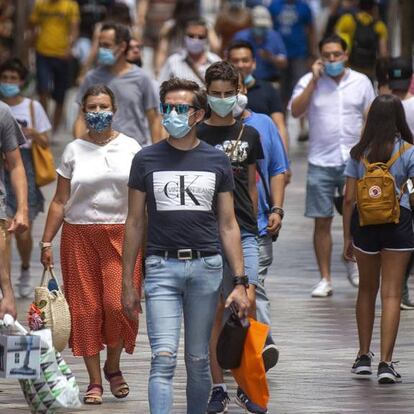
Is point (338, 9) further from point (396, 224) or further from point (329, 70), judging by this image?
point (396, 224)

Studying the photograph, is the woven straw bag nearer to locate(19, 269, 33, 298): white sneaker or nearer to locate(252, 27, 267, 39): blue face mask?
locate(19, 269, 33, 298): white sneaker

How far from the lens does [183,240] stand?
343 inches

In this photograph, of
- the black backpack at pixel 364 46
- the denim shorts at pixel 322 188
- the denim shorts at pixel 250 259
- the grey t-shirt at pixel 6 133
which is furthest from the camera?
the black backpack at pixel 364 46

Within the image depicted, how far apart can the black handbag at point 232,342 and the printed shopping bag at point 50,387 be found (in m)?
0.80

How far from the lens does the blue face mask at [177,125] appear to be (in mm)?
8773

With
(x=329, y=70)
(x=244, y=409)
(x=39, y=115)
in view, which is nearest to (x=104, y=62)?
(x=39, y=115)

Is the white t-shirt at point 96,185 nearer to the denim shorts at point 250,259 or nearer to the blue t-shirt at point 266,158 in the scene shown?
the denim shorts at point 250,259

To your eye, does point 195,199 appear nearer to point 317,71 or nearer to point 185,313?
point 185,313

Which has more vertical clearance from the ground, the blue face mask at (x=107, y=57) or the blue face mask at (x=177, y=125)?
the blue face mask at (x=177, y=125)

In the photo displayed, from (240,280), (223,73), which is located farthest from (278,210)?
(240,280)

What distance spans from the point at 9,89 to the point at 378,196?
14.1ft

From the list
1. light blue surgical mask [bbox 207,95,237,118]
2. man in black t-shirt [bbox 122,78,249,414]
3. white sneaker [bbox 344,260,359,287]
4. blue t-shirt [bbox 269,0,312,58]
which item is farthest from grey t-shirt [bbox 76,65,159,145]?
blue t-shirt [bbox 269,0,312,58]

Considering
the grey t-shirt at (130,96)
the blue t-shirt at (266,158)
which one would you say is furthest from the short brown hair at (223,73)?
the grey t-shirt at (130,96)

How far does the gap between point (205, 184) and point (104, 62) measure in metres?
5.33
